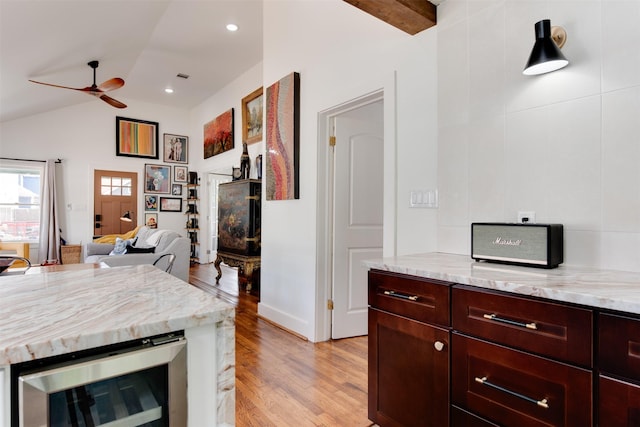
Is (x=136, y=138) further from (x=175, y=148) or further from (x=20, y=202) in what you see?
(x=20, y=202)

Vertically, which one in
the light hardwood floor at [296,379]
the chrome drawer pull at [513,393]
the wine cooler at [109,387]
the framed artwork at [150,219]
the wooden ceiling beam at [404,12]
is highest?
the wooden ceiling beam at [404,12]

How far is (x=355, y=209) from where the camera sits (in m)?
3.17

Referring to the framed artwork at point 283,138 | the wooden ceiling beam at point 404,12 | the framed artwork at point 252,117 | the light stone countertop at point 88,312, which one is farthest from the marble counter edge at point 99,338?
the framed artwork at point 252,117

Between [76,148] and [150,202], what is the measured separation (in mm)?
1704

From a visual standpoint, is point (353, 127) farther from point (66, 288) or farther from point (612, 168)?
point (66, 288)

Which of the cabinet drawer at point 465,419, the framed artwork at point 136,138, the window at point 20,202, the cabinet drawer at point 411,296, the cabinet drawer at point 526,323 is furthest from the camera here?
the framed artwork at point 136,138

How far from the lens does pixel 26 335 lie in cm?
71

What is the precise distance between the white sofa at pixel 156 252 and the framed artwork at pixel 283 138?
1768 mm

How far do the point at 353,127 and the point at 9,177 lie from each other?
22.4 ft

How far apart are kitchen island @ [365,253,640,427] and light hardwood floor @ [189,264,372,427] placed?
0.40 metres

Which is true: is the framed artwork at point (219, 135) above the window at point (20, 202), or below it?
above

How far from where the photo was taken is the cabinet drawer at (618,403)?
0.92 meters

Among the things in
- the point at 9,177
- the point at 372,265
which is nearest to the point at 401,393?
the point at 372,265

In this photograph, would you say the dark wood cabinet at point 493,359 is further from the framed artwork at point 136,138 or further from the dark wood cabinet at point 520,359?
the framed artwork at point 136,138
